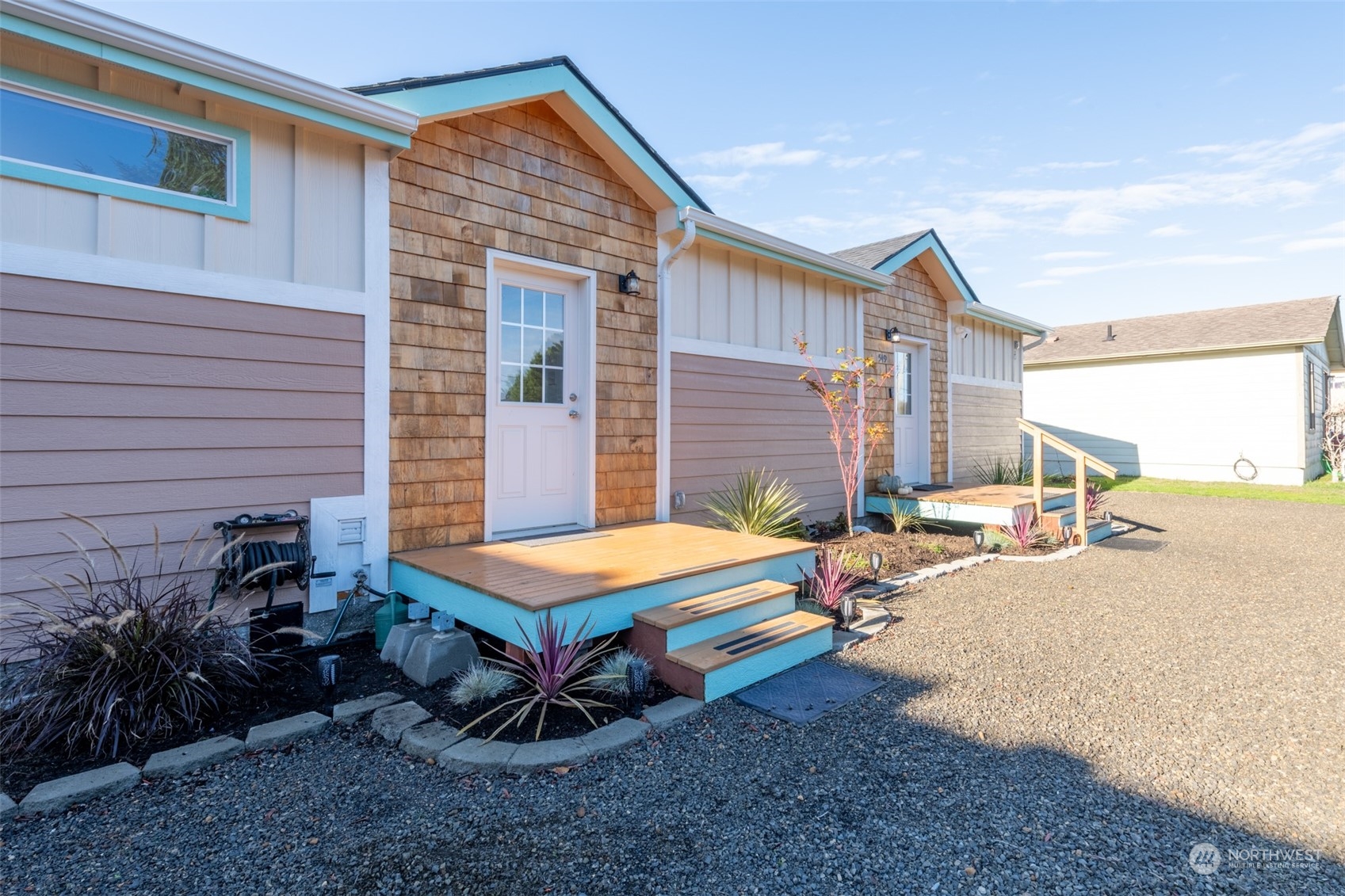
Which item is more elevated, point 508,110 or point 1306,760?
point 508,110

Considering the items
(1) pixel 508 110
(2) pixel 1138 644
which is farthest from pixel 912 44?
(2) pixel 1138 644

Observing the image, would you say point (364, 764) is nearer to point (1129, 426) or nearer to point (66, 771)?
point (66, 771)

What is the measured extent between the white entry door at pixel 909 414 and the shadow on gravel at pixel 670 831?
6.61 meters

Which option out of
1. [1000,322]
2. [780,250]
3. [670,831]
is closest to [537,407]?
[780,250]

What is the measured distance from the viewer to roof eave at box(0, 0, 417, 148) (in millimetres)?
2715

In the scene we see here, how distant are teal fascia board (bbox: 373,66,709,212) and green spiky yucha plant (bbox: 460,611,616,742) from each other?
328 cm

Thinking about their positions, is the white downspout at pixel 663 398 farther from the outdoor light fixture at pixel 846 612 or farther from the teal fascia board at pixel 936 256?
the teal fascia board at pixel 936 256

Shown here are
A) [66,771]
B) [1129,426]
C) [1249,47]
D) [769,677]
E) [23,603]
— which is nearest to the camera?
[66,771]

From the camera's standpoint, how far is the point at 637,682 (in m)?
2.75

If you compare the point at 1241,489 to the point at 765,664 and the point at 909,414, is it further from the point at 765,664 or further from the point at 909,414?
the point at 765,664

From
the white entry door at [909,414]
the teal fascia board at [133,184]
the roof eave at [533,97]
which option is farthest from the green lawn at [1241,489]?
the teal fascia board at [133,184]

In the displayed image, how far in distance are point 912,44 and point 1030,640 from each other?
801cm

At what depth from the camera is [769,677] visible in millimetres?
3311

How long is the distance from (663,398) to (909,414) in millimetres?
4922
